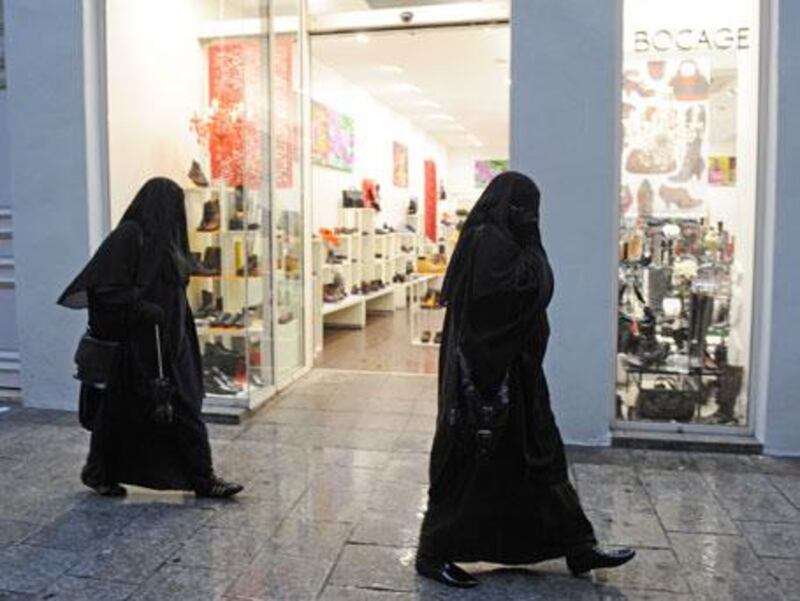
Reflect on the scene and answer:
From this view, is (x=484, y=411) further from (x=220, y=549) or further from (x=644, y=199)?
(x=644, y=199)

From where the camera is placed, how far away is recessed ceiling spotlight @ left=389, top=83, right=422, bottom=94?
12213 mm

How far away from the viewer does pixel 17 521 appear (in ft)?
13.2

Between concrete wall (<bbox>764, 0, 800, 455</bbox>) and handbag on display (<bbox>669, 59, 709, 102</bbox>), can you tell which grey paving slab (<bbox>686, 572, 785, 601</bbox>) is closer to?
concrete wall (<bbox>764, 0, 800, 455</bbox>)

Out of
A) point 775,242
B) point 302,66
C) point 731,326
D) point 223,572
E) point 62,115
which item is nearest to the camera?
point 223,572

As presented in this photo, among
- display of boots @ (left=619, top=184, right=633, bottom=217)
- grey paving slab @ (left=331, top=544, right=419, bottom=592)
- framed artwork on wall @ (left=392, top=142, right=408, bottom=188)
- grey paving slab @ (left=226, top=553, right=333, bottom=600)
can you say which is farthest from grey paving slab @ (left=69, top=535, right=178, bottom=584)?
framed artwork on wall @ (left=392, top=142, right=408, bottom=188)

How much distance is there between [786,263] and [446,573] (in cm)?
298

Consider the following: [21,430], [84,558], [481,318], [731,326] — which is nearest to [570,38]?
[731,326]

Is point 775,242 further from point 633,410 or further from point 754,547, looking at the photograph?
point 754,547

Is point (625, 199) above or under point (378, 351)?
above

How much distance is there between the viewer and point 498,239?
3.21m

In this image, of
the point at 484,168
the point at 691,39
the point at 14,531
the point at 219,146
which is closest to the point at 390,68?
the point at 219,146

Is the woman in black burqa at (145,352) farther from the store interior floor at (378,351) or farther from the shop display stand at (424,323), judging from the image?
the shop display stand at (424,323)

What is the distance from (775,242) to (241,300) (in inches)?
147

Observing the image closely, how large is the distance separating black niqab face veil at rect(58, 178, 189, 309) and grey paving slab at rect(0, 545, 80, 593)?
122 cm
